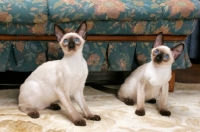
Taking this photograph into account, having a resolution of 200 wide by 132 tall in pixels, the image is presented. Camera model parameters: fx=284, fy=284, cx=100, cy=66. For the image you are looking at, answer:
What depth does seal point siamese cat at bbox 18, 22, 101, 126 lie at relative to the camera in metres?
1.67

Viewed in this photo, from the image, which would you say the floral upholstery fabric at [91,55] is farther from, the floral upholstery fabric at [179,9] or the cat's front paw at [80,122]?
the cat's front paw at [80,122]

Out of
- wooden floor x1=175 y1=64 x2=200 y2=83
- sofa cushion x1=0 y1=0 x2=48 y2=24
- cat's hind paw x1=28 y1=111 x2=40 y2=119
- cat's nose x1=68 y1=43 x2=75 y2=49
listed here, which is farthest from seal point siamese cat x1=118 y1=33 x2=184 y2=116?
wooden floor x1=175 y1=64 x2=200 y2=83

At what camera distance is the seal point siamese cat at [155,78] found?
1785 mm

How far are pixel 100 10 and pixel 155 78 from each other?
0.59 meters

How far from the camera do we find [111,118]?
5.79 feet

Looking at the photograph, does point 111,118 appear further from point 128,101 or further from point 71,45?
point 71,45

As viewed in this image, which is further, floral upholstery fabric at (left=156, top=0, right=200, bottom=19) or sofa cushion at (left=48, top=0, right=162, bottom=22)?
floral upholstery fabric at (left=156, top=0, right=200, bottom=19)

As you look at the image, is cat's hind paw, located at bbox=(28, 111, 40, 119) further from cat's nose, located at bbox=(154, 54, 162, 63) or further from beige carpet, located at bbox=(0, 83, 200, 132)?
cat's nose, located at bbox=(154, 54, 162, 63)

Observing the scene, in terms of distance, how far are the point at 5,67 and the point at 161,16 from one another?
3.83 feet

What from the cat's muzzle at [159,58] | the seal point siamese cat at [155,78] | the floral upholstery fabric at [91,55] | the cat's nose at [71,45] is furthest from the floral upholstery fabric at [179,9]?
the cat's nose at [71,45]

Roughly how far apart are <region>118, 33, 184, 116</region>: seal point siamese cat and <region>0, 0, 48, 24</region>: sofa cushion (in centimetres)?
75

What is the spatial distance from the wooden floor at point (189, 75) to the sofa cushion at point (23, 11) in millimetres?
1486

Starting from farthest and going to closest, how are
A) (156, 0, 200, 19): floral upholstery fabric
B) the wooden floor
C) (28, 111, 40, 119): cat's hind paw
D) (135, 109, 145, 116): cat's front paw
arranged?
the wooden floor → (156, 0, 200, 19): floral upholstery fabric → (135, 109, 145, 116): cat's front paw → (28, 111, 40, 119): cat's hind paw

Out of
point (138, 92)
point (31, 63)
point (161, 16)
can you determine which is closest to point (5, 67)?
point (31, 63)
